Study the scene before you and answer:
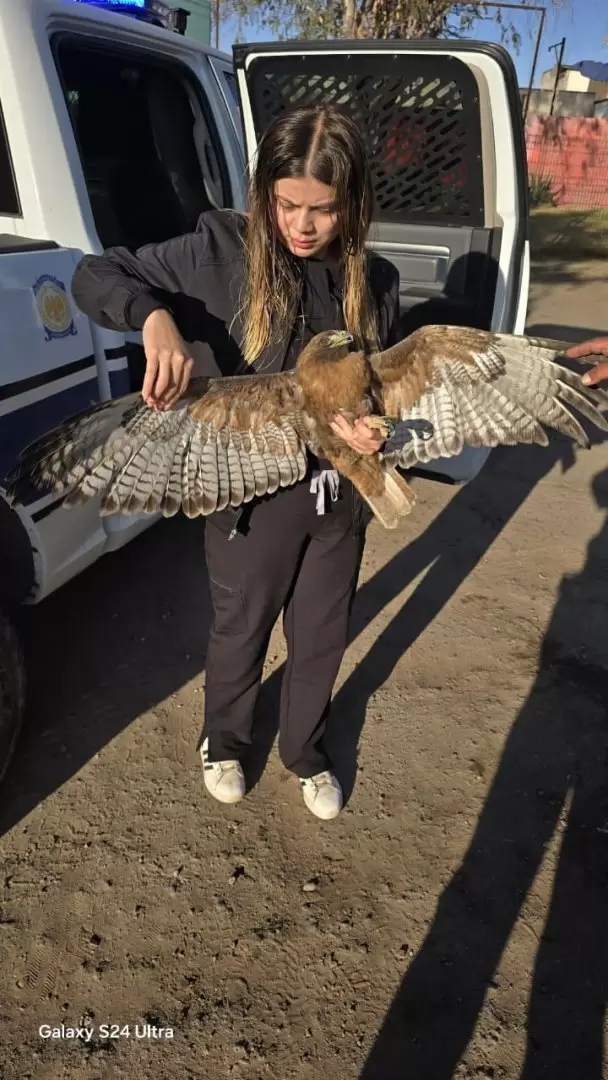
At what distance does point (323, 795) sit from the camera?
9.14 feet

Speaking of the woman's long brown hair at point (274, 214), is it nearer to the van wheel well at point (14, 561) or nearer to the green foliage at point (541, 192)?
the van wheel well at point (14, 561)

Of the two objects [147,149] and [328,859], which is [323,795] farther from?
[147,149]

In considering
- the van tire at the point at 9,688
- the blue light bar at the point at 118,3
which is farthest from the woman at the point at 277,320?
the blue light bar at the point at 118,3

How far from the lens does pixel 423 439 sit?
2.35 m

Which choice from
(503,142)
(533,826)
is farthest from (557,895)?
(503,142)

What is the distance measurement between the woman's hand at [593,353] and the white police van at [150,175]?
145 centimetres

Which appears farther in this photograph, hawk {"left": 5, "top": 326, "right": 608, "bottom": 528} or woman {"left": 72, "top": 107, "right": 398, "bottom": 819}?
hawk {"left": 5, "top": 326, "right": 608, "bottom": 528}

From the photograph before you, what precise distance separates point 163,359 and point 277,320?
43 cm

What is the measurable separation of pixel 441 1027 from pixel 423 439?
1.92m

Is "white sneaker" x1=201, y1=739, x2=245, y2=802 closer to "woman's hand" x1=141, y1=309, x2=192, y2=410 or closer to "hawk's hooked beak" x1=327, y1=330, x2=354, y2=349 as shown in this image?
"woman's hand" x1=141, y1=309, x2=192, y2=410

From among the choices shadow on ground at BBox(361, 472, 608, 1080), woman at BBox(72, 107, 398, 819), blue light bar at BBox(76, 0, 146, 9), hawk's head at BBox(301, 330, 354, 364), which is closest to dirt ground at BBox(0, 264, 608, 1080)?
shadow on ground at BBox(361, 472, 608, 1080)

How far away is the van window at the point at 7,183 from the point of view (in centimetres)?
256

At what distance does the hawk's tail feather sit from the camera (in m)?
2.18

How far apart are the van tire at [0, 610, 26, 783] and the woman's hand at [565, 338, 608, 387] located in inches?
86.5
